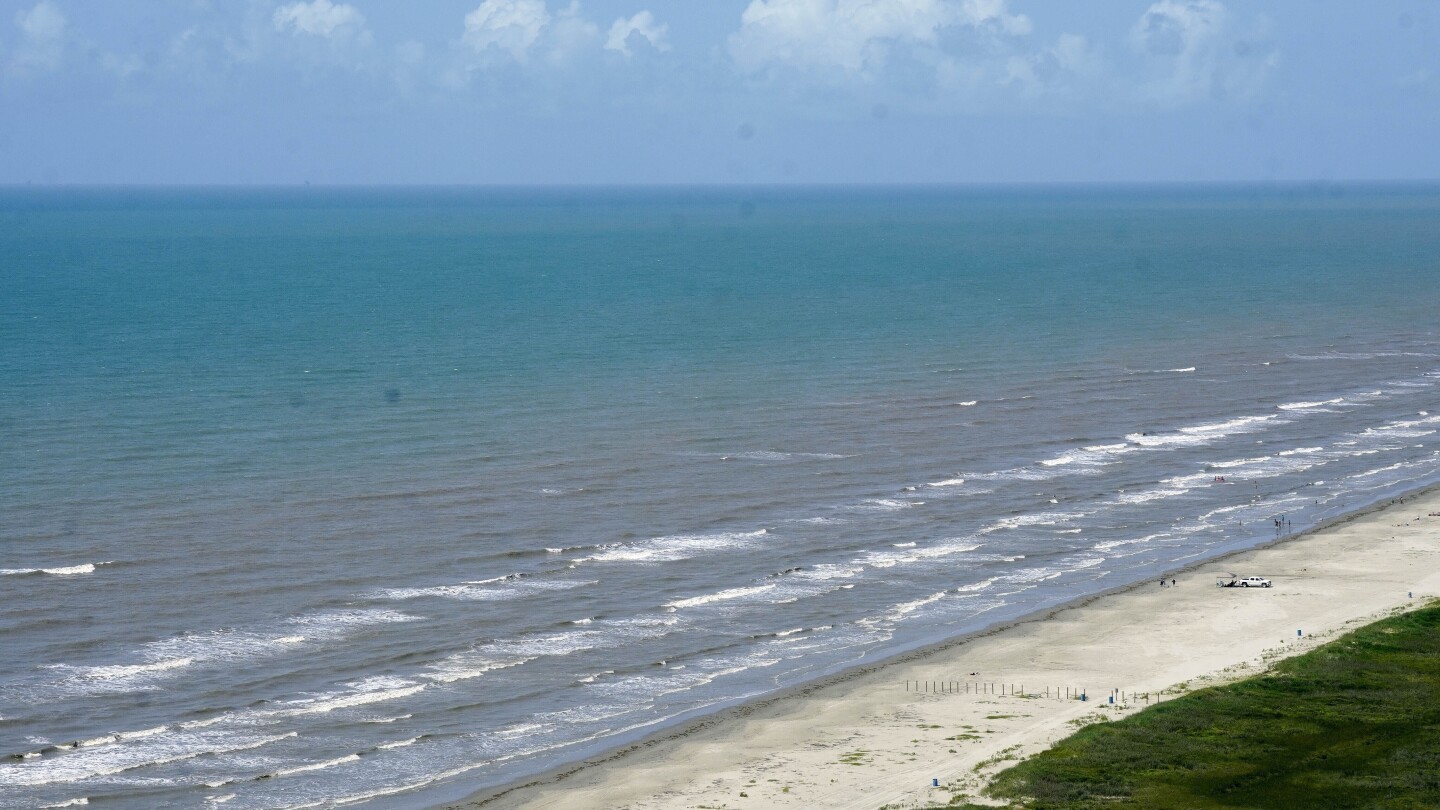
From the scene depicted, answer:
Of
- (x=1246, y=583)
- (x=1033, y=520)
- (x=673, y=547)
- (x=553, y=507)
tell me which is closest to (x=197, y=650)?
(x=673, y=547)

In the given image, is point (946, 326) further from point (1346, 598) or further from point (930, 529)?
point (1346, 598)

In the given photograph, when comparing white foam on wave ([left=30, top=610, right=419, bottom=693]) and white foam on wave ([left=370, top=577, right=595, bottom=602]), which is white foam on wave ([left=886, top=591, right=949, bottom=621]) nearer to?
white foam on wave ([left=370, top=577, right=595, bottom=602])

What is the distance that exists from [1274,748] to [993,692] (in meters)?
7.81

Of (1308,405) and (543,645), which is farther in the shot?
(1308,405)

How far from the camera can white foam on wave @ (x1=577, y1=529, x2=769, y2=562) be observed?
5703cm

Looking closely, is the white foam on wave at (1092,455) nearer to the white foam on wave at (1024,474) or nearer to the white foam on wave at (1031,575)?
the white foam on wave at (1024,474)

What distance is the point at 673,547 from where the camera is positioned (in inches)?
2303

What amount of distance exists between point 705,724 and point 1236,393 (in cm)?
6213

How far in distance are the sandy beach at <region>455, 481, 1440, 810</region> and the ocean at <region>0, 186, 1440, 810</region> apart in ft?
5.76

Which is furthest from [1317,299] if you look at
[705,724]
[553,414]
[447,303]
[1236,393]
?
[705,724]

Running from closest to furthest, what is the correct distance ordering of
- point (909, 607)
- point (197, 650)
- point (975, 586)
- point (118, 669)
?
1. point (118, 669)
2. point (197, 650)
3. point (909, 607)
4. point (975, 586)

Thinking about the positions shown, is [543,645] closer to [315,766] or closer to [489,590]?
[489,590]

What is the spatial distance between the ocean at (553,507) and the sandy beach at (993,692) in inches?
69.1

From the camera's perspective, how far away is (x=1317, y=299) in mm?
152000
